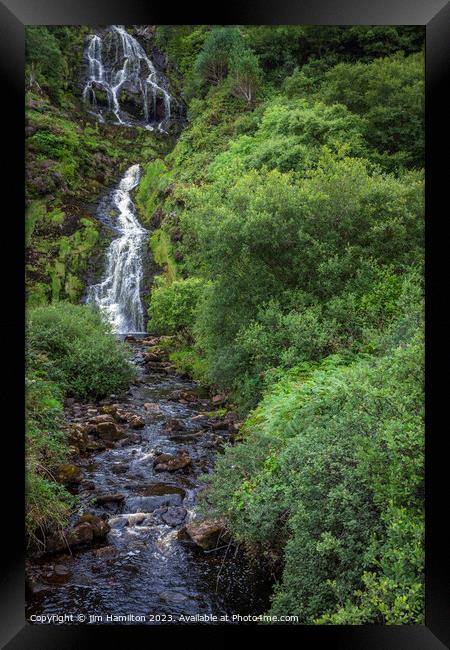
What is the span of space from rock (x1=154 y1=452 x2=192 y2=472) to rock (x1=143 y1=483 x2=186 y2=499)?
54cm

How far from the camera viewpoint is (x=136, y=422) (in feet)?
35.6

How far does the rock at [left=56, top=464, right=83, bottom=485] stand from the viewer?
7.81 meters

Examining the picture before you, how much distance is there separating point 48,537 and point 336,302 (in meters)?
6.07

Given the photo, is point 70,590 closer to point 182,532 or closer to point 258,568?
point 182,532

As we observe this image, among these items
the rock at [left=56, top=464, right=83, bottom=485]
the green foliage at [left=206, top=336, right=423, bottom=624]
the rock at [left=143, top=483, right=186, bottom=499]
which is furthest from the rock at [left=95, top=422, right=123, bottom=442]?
the green foliage at [left=206, top=336, right=423, bottom=624]

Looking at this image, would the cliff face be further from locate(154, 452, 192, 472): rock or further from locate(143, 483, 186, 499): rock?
locate(143, 483, 186, 499): rock

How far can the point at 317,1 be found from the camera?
13.1ft

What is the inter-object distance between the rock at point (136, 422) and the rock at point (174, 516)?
3625 millimetres

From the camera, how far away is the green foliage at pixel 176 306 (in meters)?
16.0

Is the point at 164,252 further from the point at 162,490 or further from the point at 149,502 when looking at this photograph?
the point at 149,502

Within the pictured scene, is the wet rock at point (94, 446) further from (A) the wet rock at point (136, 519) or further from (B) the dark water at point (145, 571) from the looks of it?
(A) the wet rock at point (136, 519)

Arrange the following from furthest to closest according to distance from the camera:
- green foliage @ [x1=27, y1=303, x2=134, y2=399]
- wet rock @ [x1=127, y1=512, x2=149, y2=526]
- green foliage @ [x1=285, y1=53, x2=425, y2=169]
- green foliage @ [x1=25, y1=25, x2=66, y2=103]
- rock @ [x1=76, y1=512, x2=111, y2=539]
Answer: green foliage @ [x1=27, y1=303, x2=134, y2=399] < green foliage @ [x1=285, y1=53, x2=425, y2=169] < wet rock @ [x1=127, y1=512, x2=149, y2=526] < rock @ [x1=76, y1=512, x2=111, y2=539] < green foliage @ [x1=25, y1=25, x2=66, y2=103]
